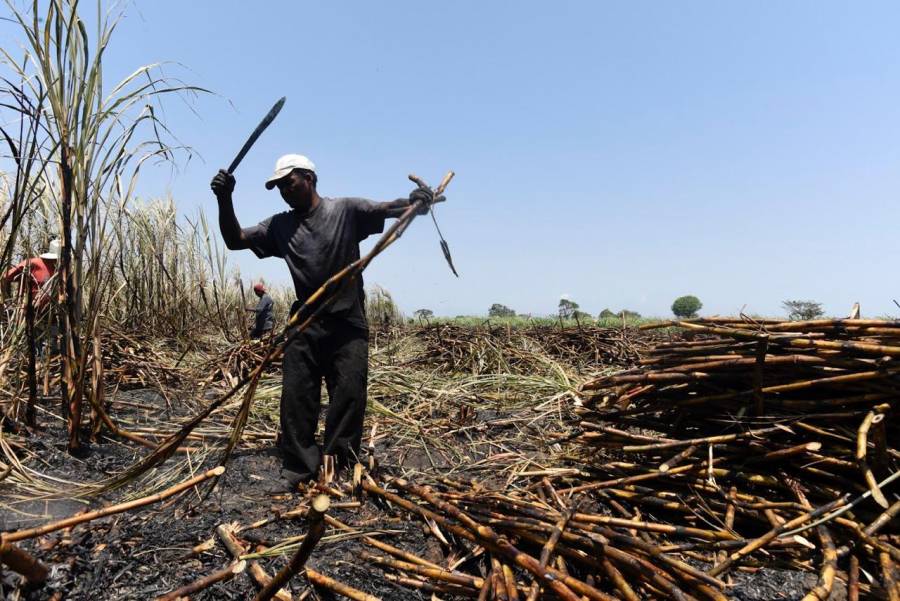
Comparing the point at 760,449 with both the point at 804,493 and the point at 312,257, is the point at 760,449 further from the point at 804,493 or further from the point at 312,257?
the point at 312,257

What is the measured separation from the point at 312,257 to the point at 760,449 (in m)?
2.29

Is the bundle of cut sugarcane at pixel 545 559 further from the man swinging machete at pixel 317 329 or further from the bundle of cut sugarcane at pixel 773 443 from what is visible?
the man swinging machete at pixel 317 329

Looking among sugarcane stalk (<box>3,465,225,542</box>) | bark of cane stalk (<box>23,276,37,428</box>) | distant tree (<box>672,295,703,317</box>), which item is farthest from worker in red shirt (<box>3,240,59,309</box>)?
distant tree (<box>672,295,703,317</box>)

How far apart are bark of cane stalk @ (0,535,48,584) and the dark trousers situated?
1.35 metres

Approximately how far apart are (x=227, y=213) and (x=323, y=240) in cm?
53

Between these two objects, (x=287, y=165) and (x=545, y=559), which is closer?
(x=545, y=559)

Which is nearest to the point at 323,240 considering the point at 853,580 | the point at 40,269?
the point at 853,580

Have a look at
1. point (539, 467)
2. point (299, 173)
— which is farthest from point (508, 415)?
point (299, 173)

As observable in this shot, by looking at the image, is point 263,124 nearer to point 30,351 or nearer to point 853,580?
point 30,351

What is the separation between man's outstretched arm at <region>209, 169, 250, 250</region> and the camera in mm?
2496

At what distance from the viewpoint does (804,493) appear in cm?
189

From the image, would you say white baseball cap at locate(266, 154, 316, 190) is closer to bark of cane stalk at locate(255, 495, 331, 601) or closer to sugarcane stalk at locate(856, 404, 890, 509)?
bark of cane stalk at locate(255, 495, 331, 601)

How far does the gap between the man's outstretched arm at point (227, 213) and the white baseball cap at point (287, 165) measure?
0.21 meters

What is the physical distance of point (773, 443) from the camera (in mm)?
1942
